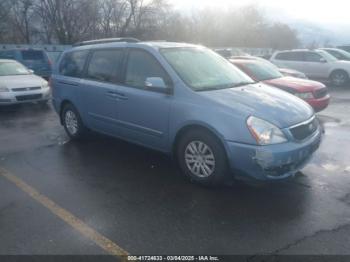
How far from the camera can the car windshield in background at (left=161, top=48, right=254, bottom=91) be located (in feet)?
16.8

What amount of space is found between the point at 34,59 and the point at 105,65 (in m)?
11.1

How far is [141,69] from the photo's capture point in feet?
18.1

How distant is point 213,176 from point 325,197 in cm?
135

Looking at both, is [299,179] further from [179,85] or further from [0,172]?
[0,172]

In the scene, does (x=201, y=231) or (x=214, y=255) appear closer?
(x=214, y=255)

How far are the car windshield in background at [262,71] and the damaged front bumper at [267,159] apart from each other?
5186mm

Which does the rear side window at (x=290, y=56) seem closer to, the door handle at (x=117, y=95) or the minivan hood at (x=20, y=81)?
the minivan hood at (x=20, y=81)

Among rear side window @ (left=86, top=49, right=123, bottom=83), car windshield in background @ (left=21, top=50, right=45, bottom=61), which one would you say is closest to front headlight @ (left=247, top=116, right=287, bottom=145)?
rear side window @ (left=86, top=49, right=123, bottom=83)

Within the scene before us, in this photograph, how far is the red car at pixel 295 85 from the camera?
8.74m

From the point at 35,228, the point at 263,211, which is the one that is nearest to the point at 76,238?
the point at 35,228

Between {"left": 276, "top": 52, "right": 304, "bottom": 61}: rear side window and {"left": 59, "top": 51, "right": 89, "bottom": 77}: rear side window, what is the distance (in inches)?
487

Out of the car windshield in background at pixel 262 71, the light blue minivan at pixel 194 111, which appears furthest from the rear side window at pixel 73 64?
the car windshield in background at pixel 262 71

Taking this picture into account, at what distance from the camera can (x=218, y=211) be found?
4191 millimetres

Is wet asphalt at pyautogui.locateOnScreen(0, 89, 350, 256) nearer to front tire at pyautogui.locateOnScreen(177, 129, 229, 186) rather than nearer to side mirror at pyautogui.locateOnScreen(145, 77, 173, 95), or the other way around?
front tire at pyautogui.locateOnScreen(177, 129, 229, 186)
